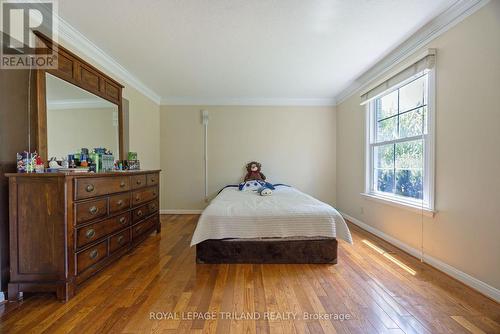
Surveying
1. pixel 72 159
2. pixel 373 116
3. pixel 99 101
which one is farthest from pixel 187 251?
pixel 373 116

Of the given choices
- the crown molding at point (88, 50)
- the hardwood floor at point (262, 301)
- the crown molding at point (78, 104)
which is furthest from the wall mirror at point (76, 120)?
the hardwood floor at point (262, 301)

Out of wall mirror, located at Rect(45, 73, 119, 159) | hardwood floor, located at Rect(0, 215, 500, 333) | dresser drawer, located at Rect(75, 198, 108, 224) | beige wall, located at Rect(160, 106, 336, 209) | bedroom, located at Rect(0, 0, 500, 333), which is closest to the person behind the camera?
hardwood floor, located at Rect(0, 215, 500, 333)

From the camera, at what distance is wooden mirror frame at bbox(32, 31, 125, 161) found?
196 centimetres

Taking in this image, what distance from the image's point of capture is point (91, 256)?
77.9 inches

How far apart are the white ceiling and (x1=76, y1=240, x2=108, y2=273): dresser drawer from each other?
2.07m

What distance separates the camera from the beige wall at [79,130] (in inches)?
83.2

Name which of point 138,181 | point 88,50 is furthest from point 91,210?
point 88,50

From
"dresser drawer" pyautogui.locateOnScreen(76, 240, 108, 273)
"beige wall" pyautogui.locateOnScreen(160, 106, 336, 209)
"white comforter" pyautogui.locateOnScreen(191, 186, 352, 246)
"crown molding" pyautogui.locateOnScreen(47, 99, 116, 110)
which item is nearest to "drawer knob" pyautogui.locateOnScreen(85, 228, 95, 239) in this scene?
"dresser drawer" pyautogui.locateOnScreen(76, 240, 108, 273)

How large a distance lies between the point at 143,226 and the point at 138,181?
59 centimetres

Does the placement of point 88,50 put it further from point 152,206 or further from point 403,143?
point 403,143

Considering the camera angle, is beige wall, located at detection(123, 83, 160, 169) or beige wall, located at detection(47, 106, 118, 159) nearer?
beige wall, located at detection(47, 106, 118, 159)

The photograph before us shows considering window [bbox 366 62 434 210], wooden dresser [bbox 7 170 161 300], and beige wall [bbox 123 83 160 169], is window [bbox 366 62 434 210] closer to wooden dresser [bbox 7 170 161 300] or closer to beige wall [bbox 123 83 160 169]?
wooden dresser [bbox 7 170 161 300]

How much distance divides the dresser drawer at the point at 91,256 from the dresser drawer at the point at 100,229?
0.07m

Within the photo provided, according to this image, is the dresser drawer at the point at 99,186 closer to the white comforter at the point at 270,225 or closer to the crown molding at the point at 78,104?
the crown molding at the point at 78,104
